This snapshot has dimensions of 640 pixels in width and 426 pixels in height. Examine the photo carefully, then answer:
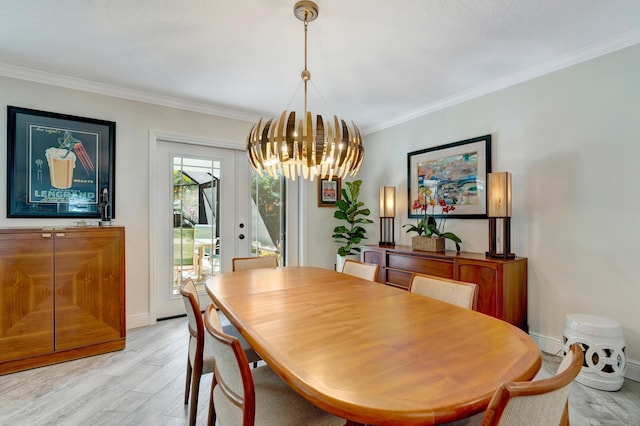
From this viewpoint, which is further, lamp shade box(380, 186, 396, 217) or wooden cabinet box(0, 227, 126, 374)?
lamp shade box(380, 186, 396, 217)

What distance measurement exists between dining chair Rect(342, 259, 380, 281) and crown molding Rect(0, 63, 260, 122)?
2.44 m

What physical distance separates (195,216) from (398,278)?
249 centimetres

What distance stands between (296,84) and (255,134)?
1.34 metres

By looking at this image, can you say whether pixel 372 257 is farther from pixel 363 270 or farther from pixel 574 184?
pixel 574 184

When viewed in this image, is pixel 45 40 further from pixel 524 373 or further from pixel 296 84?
pixel 524 373

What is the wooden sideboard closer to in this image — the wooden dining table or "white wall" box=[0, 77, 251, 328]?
the wooden dining table

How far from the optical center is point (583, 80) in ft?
8.02

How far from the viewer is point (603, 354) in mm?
2064

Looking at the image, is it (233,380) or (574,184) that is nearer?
(233,380)

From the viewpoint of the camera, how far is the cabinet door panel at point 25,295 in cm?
226

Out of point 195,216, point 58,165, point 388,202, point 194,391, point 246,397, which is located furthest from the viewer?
point 388,202

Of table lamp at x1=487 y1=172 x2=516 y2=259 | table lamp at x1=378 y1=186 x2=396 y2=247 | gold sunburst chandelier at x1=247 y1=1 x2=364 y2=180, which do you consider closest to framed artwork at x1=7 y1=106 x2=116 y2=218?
gold sunburst chandelier at x1=247 y1=1 x2=364 y2=180

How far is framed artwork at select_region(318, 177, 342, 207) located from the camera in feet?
14.9

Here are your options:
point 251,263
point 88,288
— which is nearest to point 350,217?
point 251,263
